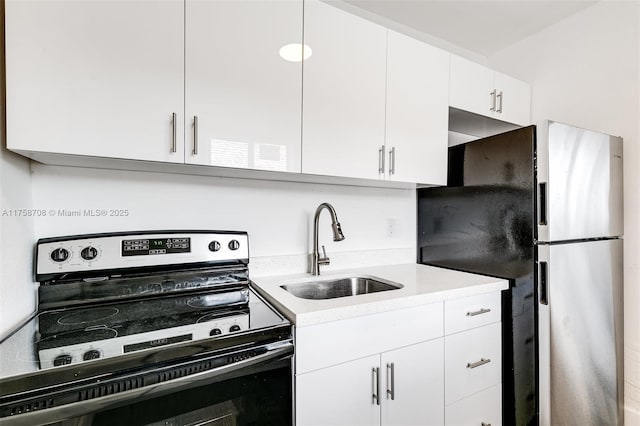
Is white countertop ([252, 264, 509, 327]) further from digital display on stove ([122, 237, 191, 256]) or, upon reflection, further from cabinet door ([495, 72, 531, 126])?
cabinet door ([495, 72, 531, 126])

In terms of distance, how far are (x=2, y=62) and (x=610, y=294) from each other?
273cm

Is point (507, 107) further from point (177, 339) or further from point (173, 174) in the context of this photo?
point (177, 339)

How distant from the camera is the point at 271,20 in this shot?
1.26 metres

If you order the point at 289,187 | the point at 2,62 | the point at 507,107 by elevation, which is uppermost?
the point at 507,107

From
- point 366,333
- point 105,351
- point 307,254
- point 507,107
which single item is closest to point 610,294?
point 507,107

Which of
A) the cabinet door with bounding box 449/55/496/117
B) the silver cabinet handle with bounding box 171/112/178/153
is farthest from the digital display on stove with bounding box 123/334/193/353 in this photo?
Answer: the cabinet door with bounding box 449/55/496/117

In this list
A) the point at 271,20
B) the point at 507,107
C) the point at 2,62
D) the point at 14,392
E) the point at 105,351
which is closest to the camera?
the point at 14,392

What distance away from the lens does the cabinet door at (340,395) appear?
1.03 m

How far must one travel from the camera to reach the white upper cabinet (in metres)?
1.76

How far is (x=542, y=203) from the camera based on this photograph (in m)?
1.39

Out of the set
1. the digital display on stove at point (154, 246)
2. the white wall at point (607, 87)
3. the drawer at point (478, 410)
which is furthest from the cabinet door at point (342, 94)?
the white wall at point (607, 87)

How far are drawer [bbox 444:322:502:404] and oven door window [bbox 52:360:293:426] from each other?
0.76 metres

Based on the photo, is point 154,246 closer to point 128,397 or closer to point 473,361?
point 128,397

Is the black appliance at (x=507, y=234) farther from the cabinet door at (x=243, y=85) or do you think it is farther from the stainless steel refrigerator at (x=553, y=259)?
the cabinet door at (x=243, y=85)
